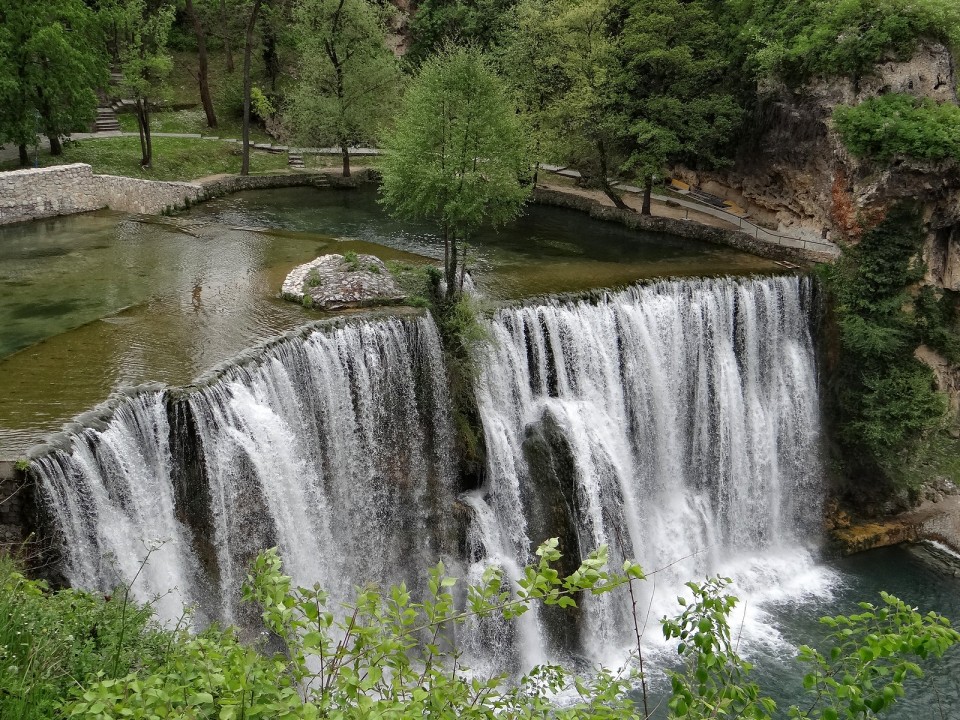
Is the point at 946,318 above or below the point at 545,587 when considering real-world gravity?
below

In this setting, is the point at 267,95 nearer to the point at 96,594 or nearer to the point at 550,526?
the point at 550,526

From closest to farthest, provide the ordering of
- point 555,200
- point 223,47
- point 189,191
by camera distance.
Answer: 1. point 189,191
2. point 555,200
3. point 223,47

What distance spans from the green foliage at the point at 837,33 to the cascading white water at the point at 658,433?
22.3ft

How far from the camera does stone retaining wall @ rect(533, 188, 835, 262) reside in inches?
990

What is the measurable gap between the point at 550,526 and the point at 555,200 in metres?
17.0

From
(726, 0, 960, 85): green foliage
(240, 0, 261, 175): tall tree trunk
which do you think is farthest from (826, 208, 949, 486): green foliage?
(240, 0, 261, 175): tall tree trunk

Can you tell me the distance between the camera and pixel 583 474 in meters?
18.4

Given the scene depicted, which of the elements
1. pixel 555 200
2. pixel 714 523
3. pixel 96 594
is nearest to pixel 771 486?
pixel 714 523

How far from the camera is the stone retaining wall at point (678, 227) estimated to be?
82.5ft

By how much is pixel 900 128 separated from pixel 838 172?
86.1 inches

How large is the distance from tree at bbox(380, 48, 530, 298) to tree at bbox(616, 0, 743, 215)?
892 centimetres

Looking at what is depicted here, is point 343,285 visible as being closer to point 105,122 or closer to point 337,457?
point 337,457

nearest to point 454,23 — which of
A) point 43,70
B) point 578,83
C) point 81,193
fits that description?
point 578,83

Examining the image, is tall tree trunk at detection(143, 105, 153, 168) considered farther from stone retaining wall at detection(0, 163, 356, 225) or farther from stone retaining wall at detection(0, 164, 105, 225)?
stone retaining wall at detection(0, 164, 105, 225)
